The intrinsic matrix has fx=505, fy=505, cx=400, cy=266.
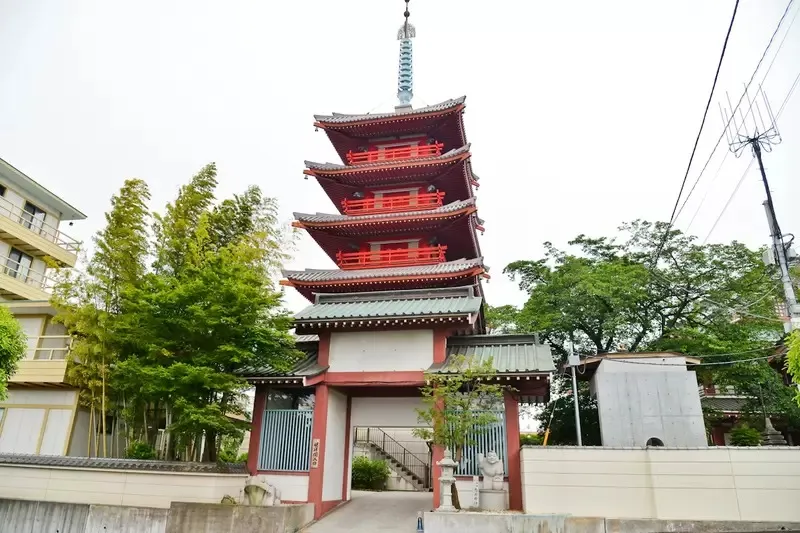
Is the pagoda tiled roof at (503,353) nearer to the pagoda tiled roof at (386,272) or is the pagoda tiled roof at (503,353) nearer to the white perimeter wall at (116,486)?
the pagoda tiled roof at (386,272)

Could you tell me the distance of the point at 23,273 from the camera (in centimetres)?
2317

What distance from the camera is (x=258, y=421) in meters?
14.7

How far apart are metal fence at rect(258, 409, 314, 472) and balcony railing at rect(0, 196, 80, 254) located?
1682cm

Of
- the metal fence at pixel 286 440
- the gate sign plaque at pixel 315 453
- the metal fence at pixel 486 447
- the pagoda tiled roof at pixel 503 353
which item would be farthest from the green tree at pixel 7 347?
the metal fence at pixel 486 447

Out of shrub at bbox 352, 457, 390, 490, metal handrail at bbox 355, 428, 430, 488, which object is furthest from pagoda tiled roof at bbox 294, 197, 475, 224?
metal handrail at bbox 355, 428, 430, 488

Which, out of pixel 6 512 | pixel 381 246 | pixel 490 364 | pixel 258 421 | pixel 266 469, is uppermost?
pixel 381 246

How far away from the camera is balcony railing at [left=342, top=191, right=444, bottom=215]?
1883 centimetres

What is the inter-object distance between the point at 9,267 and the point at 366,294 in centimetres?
1724

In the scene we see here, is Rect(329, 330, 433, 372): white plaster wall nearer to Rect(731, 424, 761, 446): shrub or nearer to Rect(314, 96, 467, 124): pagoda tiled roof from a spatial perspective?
Rect(314, 96, 467, 124): pagoda tiled roof

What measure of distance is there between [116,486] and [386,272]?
9437 millimetres

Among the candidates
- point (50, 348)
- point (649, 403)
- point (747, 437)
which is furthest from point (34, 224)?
point (747, 437)

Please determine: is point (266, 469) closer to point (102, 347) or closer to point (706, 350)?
point (102, 347)

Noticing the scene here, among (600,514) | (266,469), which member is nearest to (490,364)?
(600,514)

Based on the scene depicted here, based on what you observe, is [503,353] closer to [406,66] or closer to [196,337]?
[196,337]
